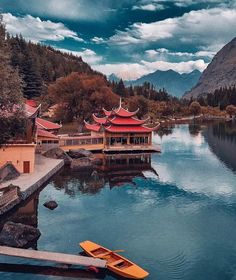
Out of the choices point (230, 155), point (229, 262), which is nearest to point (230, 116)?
point (230, 155)

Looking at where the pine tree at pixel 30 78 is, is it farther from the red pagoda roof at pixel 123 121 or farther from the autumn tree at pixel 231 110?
the autumn tree at pixel 231 110

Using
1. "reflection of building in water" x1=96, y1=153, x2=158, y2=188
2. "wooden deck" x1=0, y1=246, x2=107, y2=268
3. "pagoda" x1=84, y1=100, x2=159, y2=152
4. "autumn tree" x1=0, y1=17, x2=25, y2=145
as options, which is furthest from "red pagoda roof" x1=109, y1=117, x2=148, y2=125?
"wooden deck" x1=0, y1=246, x2=107, y2=268

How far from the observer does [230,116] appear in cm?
18450

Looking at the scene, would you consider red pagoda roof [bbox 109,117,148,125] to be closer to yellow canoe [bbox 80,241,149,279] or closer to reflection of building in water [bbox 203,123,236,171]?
reflection of building in water [bbox 203,123,236,171]

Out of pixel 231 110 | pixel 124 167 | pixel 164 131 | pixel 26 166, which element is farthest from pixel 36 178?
pixel 231 110

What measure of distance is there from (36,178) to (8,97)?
15.4 meters

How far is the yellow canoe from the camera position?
22.0 meters

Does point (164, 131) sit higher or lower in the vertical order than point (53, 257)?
higher

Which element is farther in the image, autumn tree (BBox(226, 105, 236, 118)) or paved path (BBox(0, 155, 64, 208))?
autumn tree (BBox(226, 105, 236, 118))

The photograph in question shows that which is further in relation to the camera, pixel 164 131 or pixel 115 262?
pixel 164 131

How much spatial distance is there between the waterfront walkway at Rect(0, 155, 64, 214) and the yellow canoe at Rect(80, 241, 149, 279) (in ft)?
34.7

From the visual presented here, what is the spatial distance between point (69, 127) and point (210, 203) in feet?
192

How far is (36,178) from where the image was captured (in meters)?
41.4

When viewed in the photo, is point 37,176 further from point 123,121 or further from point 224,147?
point 224,147
